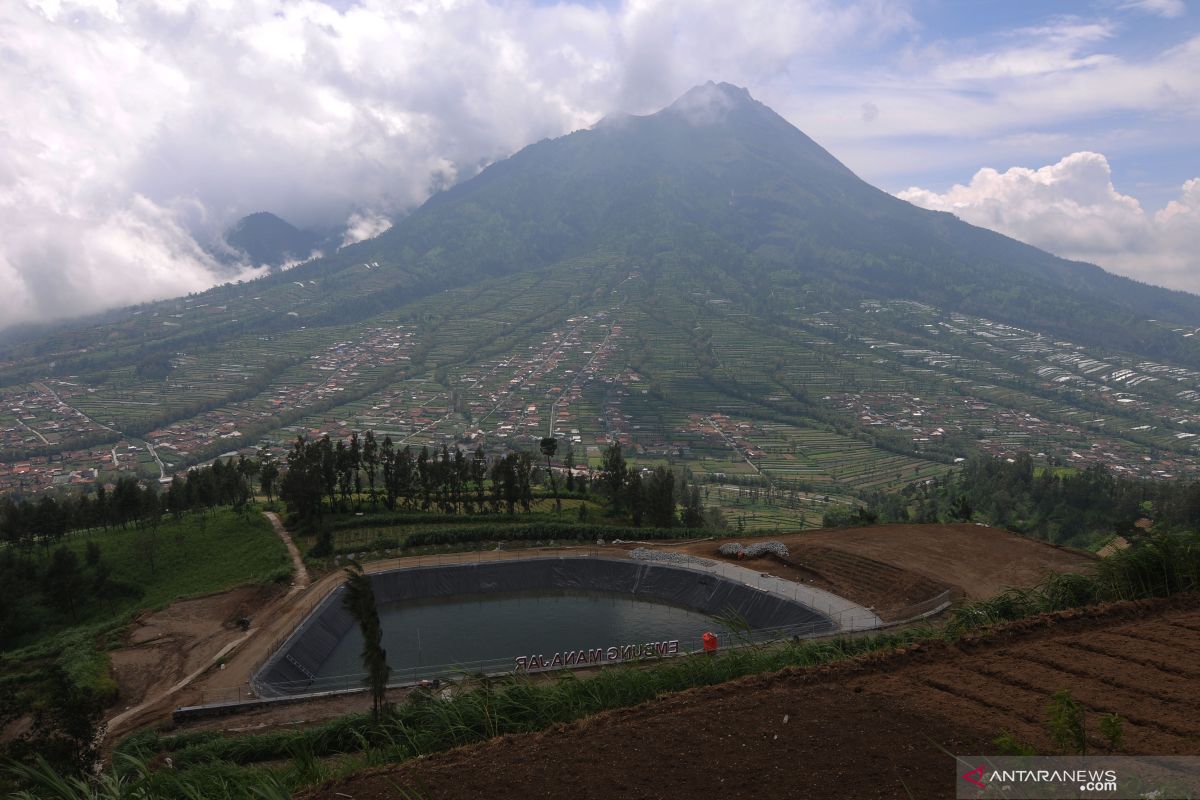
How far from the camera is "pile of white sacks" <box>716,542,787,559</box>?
27000mm

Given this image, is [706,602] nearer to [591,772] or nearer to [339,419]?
[591,772]

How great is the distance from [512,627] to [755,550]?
10.5m

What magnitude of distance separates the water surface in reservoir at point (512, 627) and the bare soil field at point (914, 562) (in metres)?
4.41

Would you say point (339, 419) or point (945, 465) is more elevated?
point (339, 419)

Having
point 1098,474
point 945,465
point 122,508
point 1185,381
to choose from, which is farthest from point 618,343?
point 1185,381

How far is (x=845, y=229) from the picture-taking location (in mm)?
164000

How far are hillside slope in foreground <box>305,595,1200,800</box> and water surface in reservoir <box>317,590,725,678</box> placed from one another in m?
14.0

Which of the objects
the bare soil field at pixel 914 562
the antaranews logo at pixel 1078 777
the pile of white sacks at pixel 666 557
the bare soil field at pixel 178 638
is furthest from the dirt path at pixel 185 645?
the antaranews logo at pixel 1078 777

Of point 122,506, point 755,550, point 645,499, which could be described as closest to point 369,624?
point 755,550

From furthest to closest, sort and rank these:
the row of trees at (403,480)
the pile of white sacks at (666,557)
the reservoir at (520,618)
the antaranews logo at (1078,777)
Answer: the row of trees at (403,480) < the pile of white sacks at (666,557) < the reservoir at (520,618) < the antaranews logo at (1078,777)

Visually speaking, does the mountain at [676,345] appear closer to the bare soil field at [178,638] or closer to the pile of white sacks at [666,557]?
the pile of white sacks at [666,557]

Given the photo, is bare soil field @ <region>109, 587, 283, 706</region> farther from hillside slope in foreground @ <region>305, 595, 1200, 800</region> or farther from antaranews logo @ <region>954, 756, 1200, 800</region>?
antaranews logo @ <region>954, 756, 1200, 800</region>

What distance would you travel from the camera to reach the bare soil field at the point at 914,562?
22.5 metres

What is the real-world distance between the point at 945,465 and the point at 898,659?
65765 millimetres
